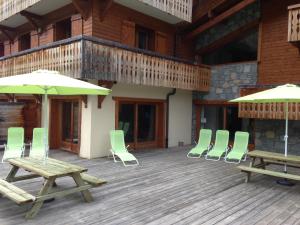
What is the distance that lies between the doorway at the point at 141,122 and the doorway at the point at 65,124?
1606 mm

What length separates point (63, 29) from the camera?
1176 centimetres

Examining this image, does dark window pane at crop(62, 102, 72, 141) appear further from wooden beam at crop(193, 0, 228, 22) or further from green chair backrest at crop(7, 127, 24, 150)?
wooden beam at crop(193, 0, 228, 22)

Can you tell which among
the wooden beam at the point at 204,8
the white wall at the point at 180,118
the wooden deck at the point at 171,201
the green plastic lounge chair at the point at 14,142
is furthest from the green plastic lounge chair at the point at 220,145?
the green plastic lounge chair at the point at 14,142

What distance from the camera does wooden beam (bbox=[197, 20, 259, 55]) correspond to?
38.7 feet

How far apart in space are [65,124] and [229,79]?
7.05 m

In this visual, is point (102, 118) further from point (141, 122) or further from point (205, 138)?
point (205, 138)

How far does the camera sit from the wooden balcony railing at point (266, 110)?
941 centimetres

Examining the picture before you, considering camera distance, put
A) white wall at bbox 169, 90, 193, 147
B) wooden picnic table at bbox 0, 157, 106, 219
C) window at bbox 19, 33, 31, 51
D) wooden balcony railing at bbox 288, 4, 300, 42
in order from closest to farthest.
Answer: wooden picnic table at bbox 0, 157, 106, 219 → wooden balcony railing at bbox 288, 4, 300, 42 → white wall at bbox 169, 90, 193, 147 → window at bbox 19, 33, 31, 51

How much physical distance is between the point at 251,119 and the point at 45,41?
923cm

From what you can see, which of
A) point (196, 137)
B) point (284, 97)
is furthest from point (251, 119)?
point (284, 97)

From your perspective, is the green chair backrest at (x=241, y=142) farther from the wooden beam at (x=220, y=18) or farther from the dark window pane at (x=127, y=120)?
the wooden beam at (x=220, y=18)

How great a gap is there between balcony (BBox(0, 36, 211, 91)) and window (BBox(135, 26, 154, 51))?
182 centimetres

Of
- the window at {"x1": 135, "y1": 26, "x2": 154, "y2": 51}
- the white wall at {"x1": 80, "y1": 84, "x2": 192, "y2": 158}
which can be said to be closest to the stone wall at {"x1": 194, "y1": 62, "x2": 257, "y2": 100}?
the white wall at {"x1": 80, "y1": 84, "x2": 192, "y2": 158}

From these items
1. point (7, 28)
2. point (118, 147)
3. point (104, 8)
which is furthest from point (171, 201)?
point (7, 28)
